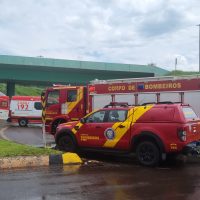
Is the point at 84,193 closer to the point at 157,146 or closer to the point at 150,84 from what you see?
the point at 157,146

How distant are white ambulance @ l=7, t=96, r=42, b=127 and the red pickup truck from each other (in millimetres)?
19076

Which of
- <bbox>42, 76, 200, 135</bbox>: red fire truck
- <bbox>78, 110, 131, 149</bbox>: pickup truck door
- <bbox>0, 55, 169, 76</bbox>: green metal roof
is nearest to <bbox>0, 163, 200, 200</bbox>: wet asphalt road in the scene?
<bbox>78, 110, 131, 149</bbox>: pickup truck door

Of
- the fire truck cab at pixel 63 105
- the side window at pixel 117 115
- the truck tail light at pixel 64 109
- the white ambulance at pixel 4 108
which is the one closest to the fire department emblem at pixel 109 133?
the side window at pixel 117 115

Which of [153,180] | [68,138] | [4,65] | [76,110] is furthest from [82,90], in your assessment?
[4,65]

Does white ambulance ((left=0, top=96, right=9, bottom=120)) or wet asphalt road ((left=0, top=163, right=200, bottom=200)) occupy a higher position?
white ambulance ((left=0, top=96, right=9, bottom=120))

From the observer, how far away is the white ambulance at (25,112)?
33062mm

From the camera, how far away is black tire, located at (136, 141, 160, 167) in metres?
12.4

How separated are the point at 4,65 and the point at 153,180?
4719cm

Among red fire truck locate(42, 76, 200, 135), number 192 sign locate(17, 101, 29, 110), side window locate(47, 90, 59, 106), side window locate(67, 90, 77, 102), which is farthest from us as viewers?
number 192 sign locate(17, 101, 29, 110)

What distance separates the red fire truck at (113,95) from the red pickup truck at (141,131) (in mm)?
2480

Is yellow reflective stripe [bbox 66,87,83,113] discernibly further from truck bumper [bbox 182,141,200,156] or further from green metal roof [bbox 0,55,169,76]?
green metal roof [bbox 0,55,169,76]

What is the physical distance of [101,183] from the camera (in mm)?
9422

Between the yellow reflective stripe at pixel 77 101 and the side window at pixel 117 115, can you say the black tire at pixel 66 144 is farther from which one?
the yellow reflective stripe at pixel 77 101

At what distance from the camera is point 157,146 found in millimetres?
12430
